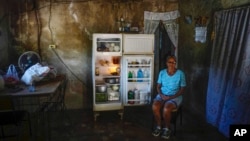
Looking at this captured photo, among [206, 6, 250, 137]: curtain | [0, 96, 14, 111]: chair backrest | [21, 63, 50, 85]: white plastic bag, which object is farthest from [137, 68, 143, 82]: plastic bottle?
[0, 96, 14, 111]: chair backrest

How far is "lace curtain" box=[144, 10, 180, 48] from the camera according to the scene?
17.6 ft

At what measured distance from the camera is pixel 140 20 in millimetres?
5363

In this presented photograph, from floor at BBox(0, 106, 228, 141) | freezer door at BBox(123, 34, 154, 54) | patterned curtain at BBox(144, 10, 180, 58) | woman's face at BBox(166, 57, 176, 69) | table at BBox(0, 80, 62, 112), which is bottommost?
floor at BBox(0, 106, 228, 141)

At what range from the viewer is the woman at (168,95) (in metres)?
3.85

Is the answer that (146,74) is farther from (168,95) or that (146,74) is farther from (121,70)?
(168,95)

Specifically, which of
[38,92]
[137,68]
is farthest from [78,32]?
[38,92]

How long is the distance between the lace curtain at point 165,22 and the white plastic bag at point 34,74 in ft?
8.70

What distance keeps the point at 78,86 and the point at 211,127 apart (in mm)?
3061

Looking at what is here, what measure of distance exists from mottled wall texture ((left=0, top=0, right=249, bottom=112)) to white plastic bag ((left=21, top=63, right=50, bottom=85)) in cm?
135

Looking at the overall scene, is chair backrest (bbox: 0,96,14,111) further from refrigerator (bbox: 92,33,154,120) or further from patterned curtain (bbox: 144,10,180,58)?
patterned curtain (bbox: 144,10,180,58)

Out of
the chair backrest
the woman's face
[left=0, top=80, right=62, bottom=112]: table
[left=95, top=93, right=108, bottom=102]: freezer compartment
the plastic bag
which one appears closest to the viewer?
the chair backrest

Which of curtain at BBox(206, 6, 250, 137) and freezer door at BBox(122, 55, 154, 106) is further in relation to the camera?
freezer door at BBox(122, 55, 154, 106)

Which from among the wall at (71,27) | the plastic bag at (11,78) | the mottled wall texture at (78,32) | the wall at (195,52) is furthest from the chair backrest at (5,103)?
the wall at (195,52)

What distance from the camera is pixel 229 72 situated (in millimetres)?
3715
